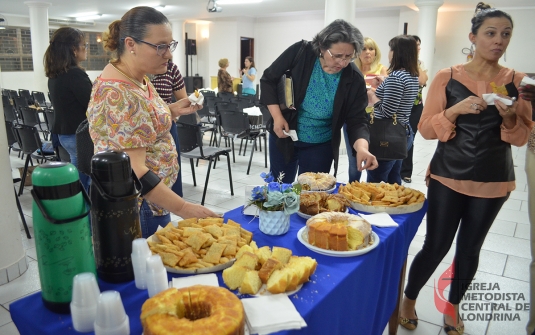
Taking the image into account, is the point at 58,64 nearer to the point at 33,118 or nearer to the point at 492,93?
the point at 492,93

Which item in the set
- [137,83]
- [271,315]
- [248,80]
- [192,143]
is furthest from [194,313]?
[248,80]

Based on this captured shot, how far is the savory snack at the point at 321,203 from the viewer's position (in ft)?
5.22

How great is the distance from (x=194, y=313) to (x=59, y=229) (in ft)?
1.13

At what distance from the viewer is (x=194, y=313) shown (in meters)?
0.87

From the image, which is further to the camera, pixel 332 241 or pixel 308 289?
pixel 332 241

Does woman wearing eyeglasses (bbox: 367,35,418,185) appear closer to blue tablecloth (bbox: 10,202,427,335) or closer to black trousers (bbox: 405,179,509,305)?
black trousers (bbox: 405,179,509,305)

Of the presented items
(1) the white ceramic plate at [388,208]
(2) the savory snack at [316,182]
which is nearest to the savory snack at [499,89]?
(1) the white ceramic plate at [388,208]

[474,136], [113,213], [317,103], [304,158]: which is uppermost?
[317,103]

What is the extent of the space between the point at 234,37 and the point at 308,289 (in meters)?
13.3

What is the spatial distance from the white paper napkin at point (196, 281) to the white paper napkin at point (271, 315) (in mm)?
118

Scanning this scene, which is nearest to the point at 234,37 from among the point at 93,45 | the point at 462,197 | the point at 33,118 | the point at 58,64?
the point at 93,45

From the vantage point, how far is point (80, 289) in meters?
0.82

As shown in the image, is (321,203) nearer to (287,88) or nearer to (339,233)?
(339,233)

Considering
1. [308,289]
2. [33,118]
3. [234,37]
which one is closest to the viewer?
[308,289]
